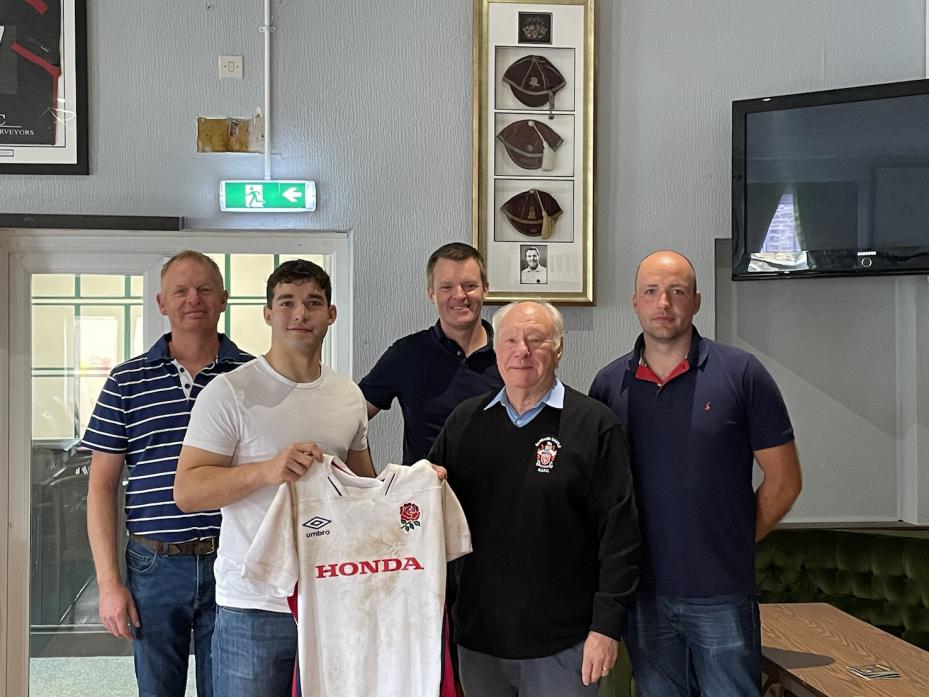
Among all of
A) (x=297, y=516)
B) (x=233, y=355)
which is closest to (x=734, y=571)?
(x=297, y=516)

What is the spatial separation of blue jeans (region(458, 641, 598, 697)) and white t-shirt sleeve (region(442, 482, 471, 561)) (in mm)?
262

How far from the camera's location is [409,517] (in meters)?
2.30

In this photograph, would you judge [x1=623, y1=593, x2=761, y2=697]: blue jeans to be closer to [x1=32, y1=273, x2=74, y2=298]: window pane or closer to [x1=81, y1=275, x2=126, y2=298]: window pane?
[x1=81, y1=275, x2=126, y2=298]: window pane

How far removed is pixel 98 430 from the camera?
2648mm

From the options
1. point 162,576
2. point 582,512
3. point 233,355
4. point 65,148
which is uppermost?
point 65,148

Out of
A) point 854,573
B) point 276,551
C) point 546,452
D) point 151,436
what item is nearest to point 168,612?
point 151,436

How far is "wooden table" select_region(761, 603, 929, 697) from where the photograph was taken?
2.60m

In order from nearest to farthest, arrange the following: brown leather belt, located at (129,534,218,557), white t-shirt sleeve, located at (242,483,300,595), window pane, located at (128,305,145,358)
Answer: white t-shirt sleeve, located at (242,483,300,595) < brown leather belt, located at (129,534,218,557) < window pane, located at (128,305,145,358)

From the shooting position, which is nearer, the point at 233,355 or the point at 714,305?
the point at 233,355

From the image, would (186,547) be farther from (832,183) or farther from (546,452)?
(832,183)

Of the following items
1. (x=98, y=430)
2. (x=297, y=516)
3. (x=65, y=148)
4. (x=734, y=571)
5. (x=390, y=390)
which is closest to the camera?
(x=297, y=516)

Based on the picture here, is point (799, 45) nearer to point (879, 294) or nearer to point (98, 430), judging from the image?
point (879, 294)

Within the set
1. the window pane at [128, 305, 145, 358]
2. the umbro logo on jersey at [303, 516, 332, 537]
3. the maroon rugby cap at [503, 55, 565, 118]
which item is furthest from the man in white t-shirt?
the maroon rugby cap at [503, 55, 565, 118]

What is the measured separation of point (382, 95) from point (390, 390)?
129 centimetres
